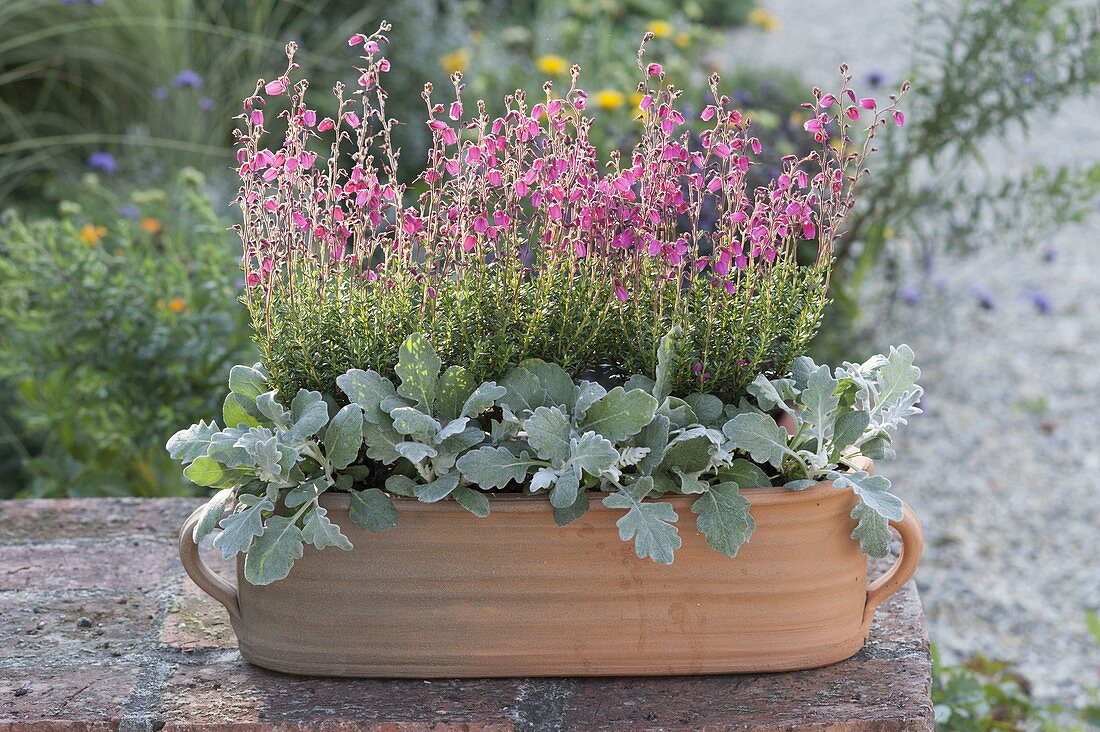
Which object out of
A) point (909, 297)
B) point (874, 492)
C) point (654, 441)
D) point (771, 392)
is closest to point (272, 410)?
point (654, 441)

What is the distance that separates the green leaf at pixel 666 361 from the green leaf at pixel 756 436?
0.09m

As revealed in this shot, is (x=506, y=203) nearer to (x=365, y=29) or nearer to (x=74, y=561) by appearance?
(x=74, y=561)

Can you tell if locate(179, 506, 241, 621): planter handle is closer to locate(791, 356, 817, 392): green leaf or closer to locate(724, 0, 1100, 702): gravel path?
locate(791, 356, 817, 392): green leaf

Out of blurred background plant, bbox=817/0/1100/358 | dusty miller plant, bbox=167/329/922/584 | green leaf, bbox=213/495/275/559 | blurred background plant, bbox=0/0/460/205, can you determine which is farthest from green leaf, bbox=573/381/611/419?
blurred background plant, bbox=0/0/460/205

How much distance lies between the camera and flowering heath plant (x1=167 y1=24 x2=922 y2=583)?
44.6 inches

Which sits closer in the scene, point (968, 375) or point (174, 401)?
point (174, 401)

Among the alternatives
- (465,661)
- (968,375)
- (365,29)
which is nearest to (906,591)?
(465,661)

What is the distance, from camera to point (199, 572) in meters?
1.23

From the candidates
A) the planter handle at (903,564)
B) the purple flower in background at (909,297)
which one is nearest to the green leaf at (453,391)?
the planter handle at (903,564)

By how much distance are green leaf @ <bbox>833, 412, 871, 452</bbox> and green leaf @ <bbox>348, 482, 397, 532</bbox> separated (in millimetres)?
453

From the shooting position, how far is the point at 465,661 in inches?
47.1

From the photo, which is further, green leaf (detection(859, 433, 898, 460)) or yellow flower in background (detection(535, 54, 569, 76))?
yellow flower in background (detection(535, 54, 569, 76))

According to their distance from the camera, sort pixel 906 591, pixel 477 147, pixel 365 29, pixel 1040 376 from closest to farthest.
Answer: pixel 477 147, pixel 906 591, pixel 1040 376, pixel 365 29

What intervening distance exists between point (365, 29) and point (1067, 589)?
3620 mm
